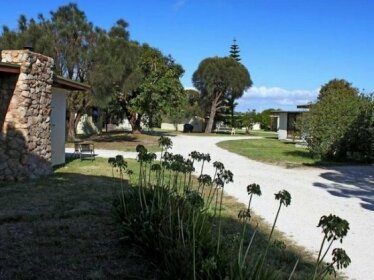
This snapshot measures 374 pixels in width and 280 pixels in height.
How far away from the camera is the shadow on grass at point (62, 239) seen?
197 inches

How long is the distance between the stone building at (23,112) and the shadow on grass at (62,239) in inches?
72.8

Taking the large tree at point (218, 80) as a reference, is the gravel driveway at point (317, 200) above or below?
below

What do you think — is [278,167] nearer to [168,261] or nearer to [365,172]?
[365,172]

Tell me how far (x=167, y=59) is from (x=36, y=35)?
2086cm

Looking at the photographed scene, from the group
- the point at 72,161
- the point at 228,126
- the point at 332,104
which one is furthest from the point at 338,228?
the point at 228,126

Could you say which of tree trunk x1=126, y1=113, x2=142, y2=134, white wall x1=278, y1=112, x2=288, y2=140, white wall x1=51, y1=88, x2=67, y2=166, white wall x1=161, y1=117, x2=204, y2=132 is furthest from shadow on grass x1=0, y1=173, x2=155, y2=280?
white wall x1=161, y1=117, x2=204, y2=132

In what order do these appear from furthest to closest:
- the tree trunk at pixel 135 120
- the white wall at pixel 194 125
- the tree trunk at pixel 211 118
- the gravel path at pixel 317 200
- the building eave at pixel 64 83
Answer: the white wall at pixel 194 125, the tree trunk at pixel 211 118, the tree trunk at pixel 135 120, the building eave at pixel 64 83, the gravel path at pixel 317 200

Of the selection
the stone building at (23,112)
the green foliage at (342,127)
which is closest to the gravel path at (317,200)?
the green foliage at (342,127)

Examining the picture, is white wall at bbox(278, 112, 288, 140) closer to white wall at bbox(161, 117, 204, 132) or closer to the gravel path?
white wall at bbox(161, 117, 204, 132)

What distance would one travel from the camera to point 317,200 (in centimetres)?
1095

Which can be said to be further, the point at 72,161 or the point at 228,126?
the point at 228,126

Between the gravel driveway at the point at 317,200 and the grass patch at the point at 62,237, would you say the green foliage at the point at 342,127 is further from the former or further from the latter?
the grass patch at the point at 62,237

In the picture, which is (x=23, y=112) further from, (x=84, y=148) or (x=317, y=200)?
(x=84, y=148)

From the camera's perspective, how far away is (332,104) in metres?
21.7
